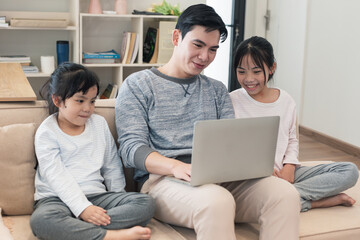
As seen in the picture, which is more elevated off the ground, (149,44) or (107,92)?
(149,44)

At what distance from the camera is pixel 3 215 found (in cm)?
174

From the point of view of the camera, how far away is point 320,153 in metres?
4.06

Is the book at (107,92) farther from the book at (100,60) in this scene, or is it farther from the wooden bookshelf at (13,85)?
the wooden bookshelf at (13,85)

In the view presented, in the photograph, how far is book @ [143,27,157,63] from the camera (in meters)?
4.33

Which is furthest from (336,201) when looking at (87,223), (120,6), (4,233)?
(120,6)

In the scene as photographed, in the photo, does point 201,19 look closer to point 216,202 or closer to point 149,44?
point 216,202

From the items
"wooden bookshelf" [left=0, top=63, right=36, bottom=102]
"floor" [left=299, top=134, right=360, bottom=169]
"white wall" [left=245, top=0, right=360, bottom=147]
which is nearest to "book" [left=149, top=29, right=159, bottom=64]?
"white wall" [left=245, top=0, right=360, bottom=147]

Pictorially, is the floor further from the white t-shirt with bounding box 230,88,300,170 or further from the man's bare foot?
the man's bare foot

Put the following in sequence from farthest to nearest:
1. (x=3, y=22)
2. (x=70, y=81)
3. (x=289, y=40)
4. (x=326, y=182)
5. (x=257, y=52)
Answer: (x=289, y=40)
(x=3, y=22)
(x=257, y=52)
(x=326, y=182)
(x=70, y=81)

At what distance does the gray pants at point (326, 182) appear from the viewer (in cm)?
192

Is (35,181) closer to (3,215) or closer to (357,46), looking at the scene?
(3,215)

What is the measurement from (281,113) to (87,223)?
100 centimetres

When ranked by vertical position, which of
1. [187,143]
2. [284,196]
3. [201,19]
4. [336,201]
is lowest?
[336,201]

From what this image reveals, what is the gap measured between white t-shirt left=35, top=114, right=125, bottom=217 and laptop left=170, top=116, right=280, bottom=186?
0.37 metres
